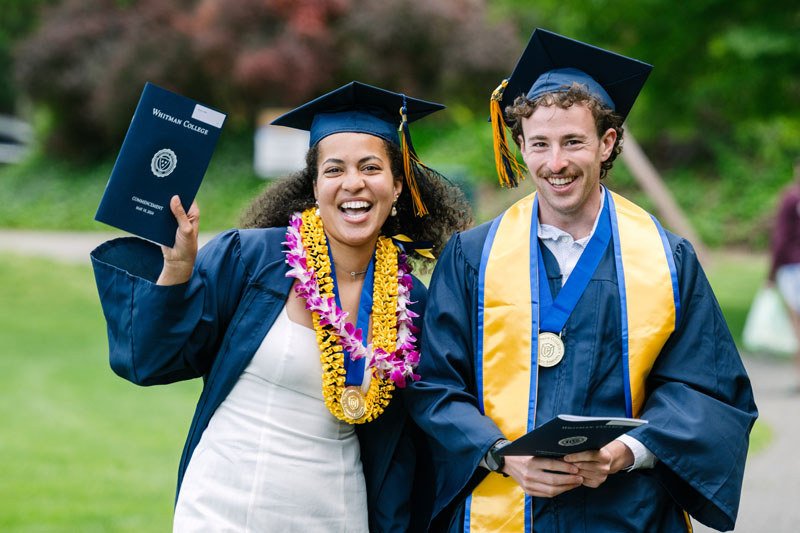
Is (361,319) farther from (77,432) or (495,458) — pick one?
(77,432)

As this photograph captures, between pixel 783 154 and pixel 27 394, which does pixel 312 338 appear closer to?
pixel 27 394

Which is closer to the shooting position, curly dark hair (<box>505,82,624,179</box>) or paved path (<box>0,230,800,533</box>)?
curly dark hair (<box>505,82,624,179</box>)

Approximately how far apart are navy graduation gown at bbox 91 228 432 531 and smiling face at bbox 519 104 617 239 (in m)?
0.75

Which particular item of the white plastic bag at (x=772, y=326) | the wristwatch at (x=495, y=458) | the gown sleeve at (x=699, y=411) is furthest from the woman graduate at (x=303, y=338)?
the white plastic bag at (x=772, y=326)

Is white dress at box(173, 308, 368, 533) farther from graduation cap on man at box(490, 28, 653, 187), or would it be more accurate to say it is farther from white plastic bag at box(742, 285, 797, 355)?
white plastic bag at box(742, 285, 797, 355)

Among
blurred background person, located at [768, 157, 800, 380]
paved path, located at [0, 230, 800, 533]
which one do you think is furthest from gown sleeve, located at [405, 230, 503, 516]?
blurred background person, located at [768, 157, 800, 380]

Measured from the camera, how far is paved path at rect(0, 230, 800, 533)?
545 centimetres

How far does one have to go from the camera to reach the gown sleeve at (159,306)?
2.98 metres

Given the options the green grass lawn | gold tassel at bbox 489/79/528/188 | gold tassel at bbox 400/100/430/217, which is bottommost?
the green grass lawn

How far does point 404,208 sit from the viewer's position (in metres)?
3.54

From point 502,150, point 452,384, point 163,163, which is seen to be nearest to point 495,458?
point 452,384

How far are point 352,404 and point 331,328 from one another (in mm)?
267

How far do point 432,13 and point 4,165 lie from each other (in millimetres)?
13766

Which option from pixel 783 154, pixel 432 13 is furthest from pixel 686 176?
pixel 432 13
